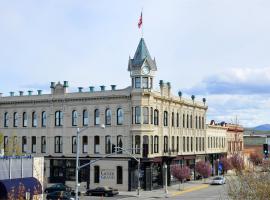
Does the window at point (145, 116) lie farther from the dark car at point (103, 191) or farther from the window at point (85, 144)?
the dark car at point (103, 191)

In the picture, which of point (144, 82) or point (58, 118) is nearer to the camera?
point (144, 82)

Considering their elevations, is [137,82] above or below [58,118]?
above

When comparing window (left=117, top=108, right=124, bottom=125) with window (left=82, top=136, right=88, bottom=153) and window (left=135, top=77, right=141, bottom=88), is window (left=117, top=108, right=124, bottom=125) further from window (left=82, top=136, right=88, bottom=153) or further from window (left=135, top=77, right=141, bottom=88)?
window (left=82, top=136, right=88, bottom=153)

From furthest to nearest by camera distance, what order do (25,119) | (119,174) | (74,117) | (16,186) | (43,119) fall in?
(25,119)
(43,119)
(74,117)
(119,174)
(16,186)

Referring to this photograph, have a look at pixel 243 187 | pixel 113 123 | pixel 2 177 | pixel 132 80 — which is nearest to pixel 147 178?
pixel 113 123

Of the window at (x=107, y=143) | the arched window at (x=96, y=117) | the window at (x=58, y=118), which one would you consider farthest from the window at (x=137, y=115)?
the window at (x=58, y=118)

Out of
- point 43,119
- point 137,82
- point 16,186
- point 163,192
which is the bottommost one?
point 163,192

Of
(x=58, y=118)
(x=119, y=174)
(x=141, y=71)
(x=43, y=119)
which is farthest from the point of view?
(x=43, y=119)

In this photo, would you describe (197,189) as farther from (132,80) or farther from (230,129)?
(230,129)

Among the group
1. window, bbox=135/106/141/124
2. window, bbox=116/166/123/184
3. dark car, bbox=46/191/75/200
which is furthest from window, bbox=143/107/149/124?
dark car, bbox=46/191/75/200

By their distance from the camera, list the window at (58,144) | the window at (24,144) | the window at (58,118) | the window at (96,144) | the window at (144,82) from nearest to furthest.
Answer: the window at (144,82) < the window at (96,144) < the window at (58,144) < the window at (58,118) < the window at (24,144)

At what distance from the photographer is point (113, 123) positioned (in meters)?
66.0

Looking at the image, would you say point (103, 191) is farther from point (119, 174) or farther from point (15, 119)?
point (15, 119)

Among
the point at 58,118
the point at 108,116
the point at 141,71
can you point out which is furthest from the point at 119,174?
the point at 141,71
